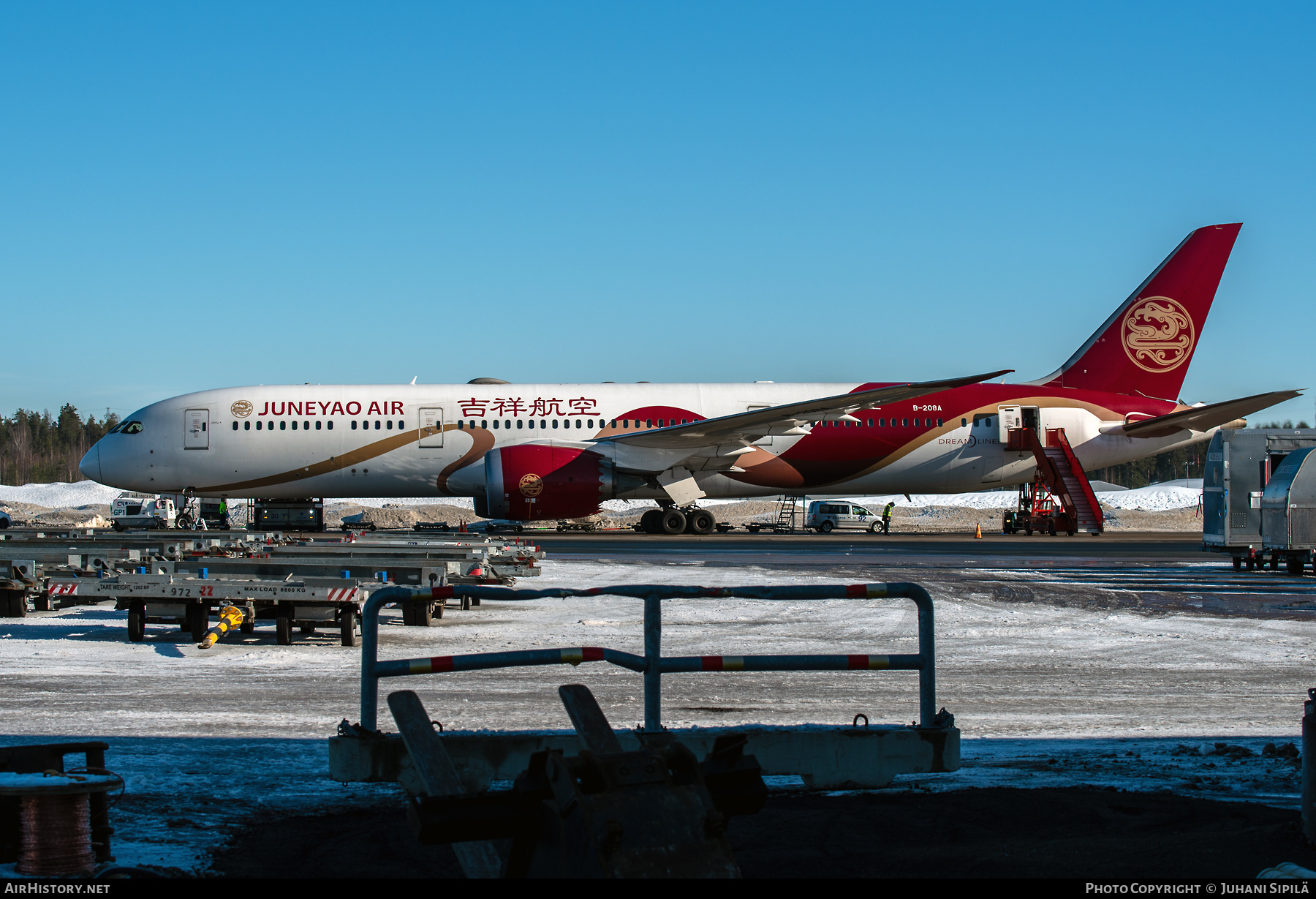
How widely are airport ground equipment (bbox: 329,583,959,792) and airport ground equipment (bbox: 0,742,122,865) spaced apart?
0.85 metres

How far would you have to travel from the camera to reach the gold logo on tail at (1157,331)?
32.8 metres

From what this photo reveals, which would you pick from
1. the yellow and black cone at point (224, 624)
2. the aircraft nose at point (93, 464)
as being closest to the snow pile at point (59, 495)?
the aircraft nose at point (93, 464)

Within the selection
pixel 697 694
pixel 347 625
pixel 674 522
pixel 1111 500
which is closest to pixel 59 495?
pixel 674 522

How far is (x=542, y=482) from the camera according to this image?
27.5 metres

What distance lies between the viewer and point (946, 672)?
873 centimetres

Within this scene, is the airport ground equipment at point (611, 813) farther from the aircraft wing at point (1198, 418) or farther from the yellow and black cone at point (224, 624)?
the aircraft wing at point (1198, 418)

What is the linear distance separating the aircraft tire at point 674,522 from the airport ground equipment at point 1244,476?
13678mm

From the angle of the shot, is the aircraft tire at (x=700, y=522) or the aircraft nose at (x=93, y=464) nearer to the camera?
the aircraft tire at (x=700, y=522)

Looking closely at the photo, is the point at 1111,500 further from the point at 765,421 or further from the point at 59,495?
the point at 59,495

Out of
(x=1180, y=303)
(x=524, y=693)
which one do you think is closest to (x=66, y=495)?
(x=1180, y=303)

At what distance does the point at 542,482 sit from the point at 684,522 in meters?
4.62

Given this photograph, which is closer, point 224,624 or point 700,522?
point 224,624

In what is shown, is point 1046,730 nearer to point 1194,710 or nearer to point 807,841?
point 1194,710

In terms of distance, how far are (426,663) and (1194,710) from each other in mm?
5459
